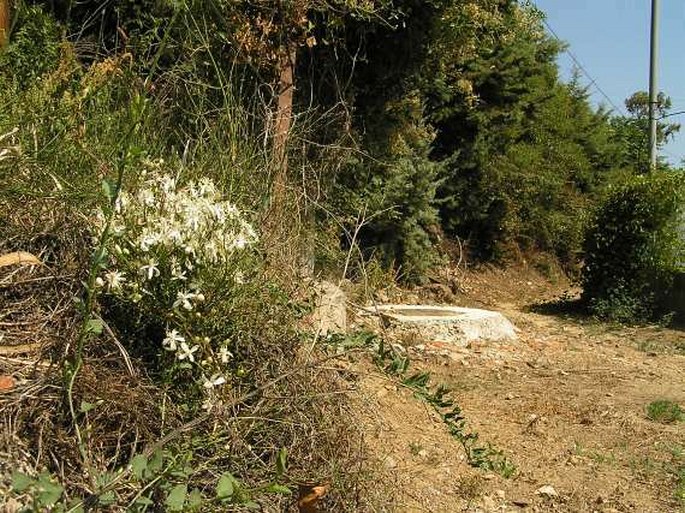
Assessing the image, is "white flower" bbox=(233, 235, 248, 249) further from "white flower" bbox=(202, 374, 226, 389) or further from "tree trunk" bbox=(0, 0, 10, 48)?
"tree trunk" bbox=(0, 0, 10, 48)

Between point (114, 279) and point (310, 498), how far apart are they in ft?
2.84

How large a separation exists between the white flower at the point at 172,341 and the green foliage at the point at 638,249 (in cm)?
908

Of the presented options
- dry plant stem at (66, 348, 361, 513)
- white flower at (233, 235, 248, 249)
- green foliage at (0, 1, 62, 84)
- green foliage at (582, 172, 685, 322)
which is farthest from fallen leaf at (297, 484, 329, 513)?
green foliage at (582, 172, 685, 322)

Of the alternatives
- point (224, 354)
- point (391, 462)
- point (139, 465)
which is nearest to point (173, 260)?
point (224, 354)

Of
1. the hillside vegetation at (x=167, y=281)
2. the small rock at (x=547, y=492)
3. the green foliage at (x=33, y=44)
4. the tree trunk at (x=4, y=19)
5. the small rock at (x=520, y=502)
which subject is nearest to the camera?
the hillside vegetation at (x=167, y=281)

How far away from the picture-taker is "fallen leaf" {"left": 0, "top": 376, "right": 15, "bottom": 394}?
86.4 inches

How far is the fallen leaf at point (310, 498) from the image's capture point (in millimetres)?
2413

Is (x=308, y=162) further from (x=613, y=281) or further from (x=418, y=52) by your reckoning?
(x=613, y=281)

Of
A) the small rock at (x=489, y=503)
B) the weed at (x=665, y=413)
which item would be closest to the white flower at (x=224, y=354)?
the small rock at (x=489, y=503)

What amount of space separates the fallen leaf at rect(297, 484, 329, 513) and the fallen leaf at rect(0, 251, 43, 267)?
1.10m

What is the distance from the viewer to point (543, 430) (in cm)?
484

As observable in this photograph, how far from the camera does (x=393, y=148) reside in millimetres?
8609

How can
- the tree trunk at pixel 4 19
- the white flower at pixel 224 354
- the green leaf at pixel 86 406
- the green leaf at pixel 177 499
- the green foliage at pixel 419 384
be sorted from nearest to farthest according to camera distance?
the green leaf at pixel 177 499, the green leaf at pixel 86 406, the white flower at pixel 224 354, the green foliage at pixel 419 384, the tree trunk at pixel 4 19

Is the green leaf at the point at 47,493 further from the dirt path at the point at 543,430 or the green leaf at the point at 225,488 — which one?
the dirt path at the point at 543,430
